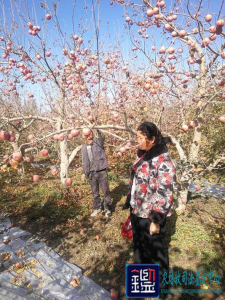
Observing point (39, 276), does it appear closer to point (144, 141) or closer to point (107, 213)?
point (107, 213)

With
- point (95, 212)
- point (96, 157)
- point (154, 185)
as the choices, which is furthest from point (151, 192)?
point (95, 212)

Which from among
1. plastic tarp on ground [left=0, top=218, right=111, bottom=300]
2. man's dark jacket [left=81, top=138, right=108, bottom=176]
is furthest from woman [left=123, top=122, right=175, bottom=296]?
man's dark jacket [left=81, top=138, right=108, bottom=176]

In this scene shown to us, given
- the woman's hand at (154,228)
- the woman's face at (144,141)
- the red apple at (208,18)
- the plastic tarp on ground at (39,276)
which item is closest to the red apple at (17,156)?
the woman's face at (144,141)

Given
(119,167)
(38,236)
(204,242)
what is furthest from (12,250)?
(119,167)

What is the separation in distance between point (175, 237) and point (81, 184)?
3682mm

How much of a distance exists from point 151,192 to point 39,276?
1975mm

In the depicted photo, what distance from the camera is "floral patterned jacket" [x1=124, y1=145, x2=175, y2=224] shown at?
1.91m

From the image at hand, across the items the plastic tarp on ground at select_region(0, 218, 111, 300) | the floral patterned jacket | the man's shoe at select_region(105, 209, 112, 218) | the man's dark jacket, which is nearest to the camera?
the floral patterned jacket

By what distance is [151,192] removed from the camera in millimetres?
2043

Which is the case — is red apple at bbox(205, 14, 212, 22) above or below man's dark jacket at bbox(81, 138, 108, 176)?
above

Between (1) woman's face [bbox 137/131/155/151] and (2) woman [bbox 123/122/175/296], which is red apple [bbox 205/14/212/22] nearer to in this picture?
(2) woman [bbox 123/122/175/296]

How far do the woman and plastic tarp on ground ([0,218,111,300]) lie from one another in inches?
32.5

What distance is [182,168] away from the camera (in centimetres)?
342

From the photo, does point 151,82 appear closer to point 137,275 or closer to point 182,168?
point 182,168
